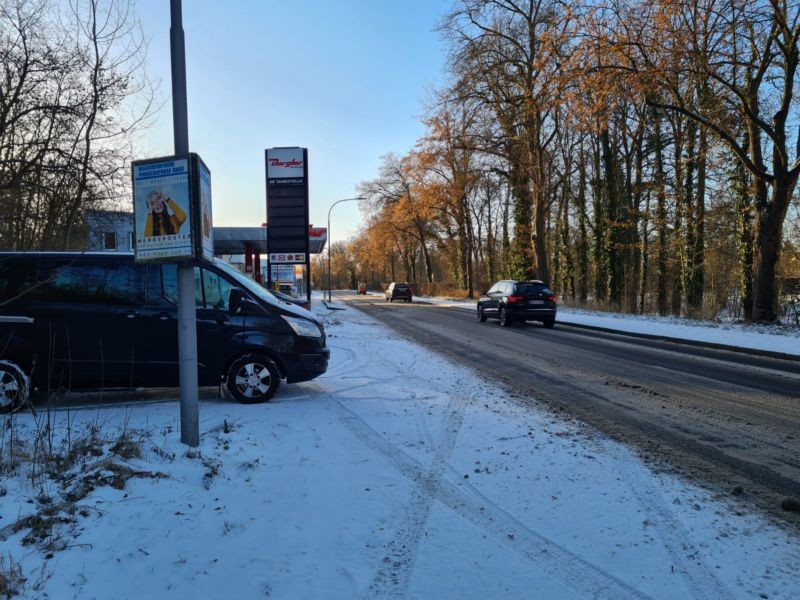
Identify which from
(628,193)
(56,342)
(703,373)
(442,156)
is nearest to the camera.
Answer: (56,342)

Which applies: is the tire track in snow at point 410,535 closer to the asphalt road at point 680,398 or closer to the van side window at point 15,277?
the asphalt road at point 680,398

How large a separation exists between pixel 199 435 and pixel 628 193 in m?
32.2

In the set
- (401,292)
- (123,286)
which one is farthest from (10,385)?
(401,292)

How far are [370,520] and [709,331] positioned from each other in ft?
52.6

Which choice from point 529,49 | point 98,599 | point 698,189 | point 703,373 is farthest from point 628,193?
point 98,599

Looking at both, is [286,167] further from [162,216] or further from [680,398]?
[680,398]

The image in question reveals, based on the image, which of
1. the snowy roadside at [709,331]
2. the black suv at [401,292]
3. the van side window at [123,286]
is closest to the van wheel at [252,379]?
the van side window at [123,286]

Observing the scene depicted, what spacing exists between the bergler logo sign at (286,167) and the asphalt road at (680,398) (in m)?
7.20

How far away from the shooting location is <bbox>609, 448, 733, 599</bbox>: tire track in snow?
2.86 meters

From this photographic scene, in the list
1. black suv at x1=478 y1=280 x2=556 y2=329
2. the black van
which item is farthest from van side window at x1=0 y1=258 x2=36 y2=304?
black suv at x1=478 y1=280 x2=556 y2=329

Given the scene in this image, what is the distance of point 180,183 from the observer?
4477mm

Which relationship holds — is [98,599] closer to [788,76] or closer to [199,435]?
[199,435]

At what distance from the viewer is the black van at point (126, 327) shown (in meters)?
6.29

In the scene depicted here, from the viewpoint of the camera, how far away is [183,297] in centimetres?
463
